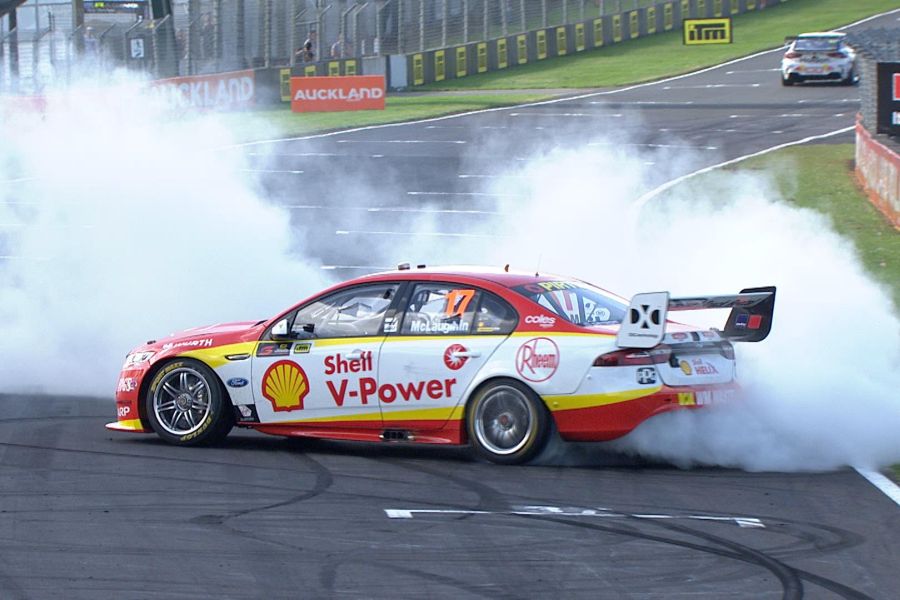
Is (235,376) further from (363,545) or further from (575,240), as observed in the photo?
(575,240)

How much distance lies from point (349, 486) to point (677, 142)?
23.5 metres

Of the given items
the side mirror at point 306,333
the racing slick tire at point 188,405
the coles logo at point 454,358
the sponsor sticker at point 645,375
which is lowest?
the racing slick tire at point 188,405

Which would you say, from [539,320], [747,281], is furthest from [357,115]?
[539,320]

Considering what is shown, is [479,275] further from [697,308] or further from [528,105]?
[528,105]

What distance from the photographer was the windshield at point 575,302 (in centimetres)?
874

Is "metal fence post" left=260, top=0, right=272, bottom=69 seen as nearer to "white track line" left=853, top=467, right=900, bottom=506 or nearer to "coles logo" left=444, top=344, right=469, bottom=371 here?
"coles logo" left=444, top=344, right=469, bottom=371

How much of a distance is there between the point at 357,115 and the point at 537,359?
3123cm

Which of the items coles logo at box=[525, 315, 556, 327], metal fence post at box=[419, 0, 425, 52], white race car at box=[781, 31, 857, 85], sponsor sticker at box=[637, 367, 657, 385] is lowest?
sponsor sticker at box=[637, 367, 657, 385]

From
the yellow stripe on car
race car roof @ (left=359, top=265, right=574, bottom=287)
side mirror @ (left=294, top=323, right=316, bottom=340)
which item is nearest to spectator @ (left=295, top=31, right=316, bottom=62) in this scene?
race car roof @ (left=359, top=265, right=574, bottom=287)

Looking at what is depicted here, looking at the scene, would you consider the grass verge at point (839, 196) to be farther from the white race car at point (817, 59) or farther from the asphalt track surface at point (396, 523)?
the white race car at point (817, 59)

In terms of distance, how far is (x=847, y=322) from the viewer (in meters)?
11.1

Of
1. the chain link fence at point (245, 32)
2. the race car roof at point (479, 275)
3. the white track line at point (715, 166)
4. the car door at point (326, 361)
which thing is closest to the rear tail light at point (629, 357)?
the race car roof at point (479, 275)

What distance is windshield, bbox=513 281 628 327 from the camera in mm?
8742

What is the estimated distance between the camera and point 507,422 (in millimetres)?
8539
